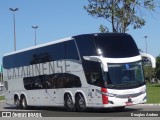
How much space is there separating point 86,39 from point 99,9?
14746 millimetres

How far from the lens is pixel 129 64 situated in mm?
20984

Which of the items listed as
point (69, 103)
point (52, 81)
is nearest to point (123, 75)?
point (69, 103)

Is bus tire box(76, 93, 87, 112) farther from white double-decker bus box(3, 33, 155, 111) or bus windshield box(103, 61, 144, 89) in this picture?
bus windshield box(103, 61, 144, 89)

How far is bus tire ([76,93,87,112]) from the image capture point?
21.9m

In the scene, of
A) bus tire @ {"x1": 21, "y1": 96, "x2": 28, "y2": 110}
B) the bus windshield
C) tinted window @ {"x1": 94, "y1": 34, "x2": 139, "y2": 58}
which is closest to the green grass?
the bus windshield

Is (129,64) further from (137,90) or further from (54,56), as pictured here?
(54,56)

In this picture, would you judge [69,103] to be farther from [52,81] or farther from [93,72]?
[93,72]

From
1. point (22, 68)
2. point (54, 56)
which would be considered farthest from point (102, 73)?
point (22, 68)

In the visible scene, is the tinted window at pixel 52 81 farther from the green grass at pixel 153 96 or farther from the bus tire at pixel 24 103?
the green grass at pixel 153 96

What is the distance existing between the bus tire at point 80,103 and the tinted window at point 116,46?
2.68 m

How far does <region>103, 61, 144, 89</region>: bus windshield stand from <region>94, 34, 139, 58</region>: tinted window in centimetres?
51

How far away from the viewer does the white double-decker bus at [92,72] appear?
20.5 meters

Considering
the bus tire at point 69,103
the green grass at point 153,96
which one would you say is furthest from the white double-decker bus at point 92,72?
the green grass at point 153,96

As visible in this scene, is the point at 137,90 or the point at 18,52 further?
the point at 18,52
